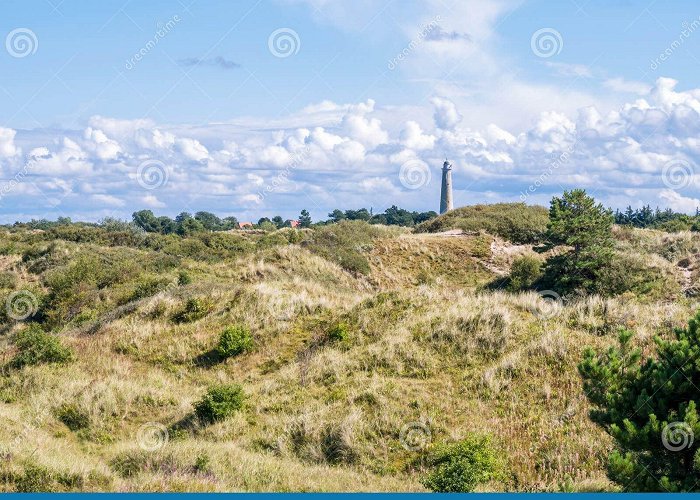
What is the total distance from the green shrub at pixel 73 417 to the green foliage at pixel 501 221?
132ft

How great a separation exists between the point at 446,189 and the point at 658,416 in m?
90.7

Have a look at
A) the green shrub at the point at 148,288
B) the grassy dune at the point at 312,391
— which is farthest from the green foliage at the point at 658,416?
the green shrub at the point at 148,288

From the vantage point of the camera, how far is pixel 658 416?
9.52 meters

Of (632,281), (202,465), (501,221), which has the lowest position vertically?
(202,465)

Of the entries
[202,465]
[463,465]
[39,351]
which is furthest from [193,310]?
[463,465]

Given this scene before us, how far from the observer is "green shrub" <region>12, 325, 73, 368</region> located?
2172 centimetres

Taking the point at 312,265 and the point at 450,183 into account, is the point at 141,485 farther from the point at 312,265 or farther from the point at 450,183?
the point at 450,183

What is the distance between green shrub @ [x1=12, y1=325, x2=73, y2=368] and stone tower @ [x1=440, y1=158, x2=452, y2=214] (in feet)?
263

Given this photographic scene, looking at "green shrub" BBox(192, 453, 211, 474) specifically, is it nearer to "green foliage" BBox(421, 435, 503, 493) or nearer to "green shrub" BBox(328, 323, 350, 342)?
"green foliage" BBox(421, 435, 503, 493)

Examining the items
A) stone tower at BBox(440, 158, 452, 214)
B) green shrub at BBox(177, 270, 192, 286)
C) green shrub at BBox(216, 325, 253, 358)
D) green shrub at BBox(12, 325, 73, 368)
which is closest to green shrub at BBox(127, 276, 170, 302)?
green shrub at BBox(177, 270, 192, 286)

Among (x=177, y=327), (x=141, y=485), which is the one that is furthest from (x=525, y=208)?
(x=141, y=485)

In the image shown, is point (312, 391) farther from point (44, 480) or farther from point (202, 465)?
point (44, 480)

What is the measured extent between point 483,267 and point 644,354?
3288 centimetres

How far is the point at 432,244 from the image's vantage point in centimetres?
5172
